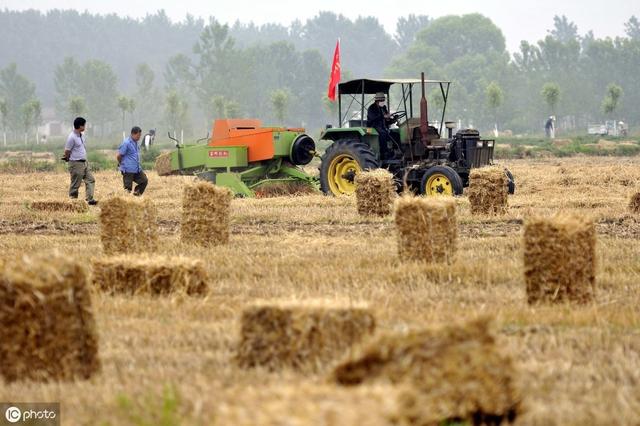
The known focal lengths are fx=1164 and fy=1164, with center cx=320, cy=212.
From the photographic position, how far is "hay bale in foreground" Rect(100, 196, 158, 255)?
40.4ft

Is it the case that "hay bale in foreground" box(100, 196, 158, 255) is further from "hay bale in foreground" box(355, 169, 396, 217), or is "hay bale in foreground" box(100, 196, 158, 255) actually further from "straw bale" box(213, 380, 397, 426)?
"straw bale" box(213, 380, 397, 426)

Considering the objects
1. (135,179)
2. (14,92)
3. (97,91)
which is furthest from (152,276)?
(97,91)

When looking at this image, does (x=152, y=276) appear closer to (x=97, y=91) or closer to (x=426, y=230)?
(x=426, y=230)

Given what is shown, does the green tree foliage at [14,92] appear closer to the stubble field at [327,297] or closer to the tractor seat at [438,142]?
the tractor seat at [438,142]

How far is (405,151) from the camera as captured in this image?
20953 mm

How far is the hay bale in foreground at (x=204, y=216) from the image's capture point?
13.5m

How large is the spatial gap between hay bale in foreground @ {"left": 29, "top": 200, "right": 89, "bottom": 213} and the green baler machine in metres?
4.39

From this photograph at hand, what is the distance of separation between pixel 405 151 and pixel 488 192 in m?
4.53

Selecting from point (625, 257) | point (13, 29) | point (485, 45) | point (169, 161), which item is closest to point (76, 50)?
point (13, 29)

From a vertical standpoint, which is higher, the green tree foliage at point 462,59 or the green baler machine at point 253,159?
the green tree foliage at point 462,59

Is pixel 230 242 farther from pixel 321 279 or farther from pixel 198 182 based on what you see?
pixel 321 279

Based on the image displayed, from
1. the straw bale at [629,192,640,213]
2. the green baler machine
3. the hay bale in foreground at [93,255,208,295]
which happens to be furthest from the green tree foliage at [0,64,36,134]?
the hay bale in foreground at [93,255,208,295]

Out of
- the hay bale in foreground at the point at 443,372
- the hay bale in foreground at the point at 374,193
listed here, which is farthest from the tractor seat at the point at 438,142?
the hay bale in foreground at the point at 443,372

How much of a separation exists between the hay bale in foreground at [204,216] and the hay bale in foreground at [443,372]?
8.43m
